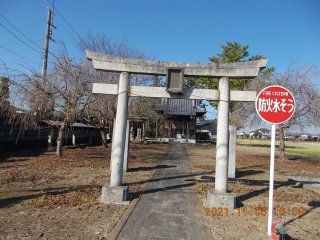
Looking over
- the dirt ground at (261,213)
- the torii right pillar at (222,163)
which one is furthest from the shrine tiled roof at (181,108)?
the torii right pillar at (222,163)

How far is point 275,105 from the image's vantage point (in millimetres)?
4137

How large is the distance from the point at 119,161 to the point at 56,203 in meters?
1.76

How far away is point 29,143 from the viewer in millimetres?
14445

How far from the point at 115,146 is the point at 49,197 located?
210cm

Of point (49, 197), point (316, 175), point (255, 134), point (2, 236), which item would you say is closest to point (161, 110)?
point (316, 175)

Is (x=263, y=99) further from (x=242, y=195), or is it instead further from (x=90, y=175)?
(x=90, y=175)

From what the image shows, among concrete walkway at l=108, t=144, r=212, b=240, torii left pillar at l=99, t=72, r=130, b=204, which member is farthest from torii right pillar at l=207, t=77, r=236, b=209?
torii left pillar at l=99, t=72, r=130, b=204

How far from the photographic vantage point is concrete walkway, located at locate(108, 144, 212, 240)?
3836 mm

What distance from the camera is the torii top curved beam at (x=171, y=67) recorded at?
5590 millimetres

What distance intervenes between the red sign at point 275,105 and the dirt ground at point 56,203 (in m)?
3.66
